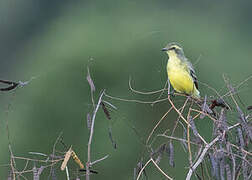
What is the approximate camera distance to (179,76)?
6.62m

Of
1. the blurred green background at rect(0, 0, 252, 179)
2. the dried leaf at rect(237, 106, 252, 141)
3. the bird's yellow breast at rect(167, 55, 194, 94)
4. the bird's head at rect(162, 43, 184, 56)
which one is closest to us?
the dried leaf at rect(237, 106, 252, 141)

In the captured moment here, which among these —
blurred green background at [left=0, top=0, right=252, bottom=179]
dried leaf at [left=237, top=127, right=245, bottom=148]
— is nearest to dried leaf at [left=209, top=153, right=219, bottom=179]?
dried leaf at [left=237, top=127, right=245, bottom=148]

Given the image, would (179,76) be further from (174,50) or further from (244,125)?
(244,125)

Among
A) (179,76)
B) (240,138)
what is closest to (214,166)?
(240,138)

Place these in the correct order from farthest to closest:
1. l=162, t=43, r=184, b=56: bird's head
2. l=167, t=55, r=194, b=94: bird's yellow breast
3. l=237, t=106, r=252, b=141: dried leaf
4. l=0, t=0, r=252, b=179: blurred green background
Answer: l=0, t=0, r=252, b=179: blurred green background, l=162, t=43, r=184, b=56: bird's head, l=167, t=55, r=194, b=94: bird's yellow breast, l=237, t=106, r=252, b=141: dried leaf

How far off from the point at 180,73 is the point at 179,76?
2.1 inches

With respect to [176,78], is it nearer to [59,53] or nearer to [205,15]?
[59,53]

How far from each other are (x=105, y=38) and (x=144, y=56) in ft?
→ 8.44

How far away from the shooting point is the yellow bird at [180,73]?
659 centimetres

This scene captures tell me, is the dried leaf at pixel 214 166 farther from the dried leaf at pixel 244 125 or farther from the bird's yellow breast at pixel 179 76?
the bird's yellow breast at pixel 179 76

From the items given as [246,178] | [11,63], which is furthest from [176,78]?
[11,63]

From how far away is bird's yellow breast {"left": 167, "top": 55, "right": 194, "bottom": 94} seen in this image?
6.59 meters

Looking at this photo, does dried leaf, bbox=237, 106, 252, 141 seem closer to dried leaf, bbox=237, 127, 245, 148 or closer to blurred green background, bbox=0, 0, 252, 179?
dried leaf, bbox=237, 127, 245, 148

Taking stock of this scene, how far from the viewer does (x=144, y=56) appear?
15.5 metres
